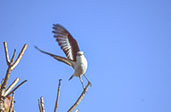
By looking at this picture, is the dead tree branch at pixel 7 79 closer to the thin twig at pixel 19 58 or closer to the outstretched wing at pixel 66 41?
the thin twig at pixel 19 58

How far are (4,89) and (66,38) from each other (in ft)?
9.97

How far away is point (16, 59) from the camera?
6508mm

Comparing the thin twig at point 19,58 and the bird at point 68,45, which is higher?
the bird at point 68,45

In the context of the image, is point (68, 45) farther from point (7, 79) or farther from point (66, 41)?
point (7, 79)

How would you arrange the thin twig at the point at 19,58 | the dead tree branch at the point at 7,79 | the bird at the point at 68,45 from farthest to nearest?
the bird at the point at 68,45 → the thin twig at the point at 19,58 → the dead tree branch at the point at 7,79

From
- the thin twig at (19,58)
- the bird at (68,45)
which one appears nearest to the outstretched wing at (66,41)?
the bird at (68,45)

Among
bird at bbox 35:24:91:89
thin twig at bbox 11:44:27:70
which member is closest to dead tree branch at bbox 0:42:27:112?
thin twig at bbox 11:44:27:70

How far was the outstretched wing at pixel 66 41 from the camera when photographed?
874cm

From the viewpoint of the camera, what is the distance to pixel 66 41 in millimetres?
8828

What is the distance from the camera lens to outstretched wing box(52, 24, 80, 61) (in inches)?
344

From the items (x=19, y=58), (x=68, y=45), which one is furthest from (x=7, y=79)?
(x=68, y=45)

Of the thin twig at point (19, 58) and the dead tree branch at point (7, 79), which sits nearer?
the dead tree branch at point (7, 79)

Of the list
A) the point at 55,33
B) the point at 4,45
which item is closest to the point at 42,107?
the point at 4,45

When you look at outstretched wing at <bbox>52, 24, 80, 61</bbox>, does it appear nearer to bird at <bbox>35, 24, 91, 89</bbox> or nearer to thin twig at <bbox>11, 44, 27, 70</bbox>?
bird at <bbox>35, 24, 91, 89</bbox>
